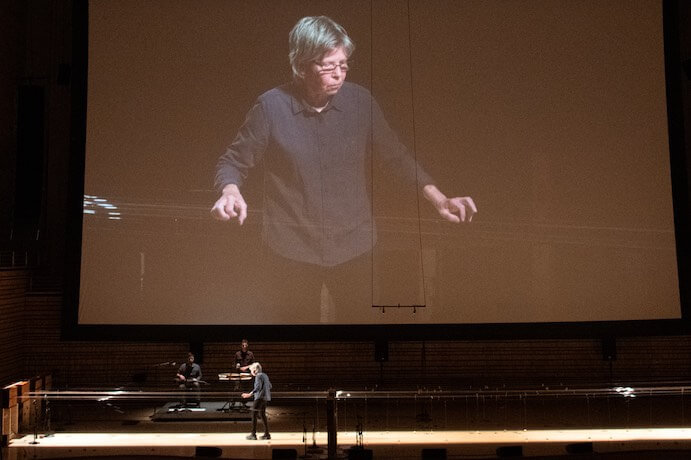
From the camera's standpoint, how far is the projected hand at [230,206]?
1137cm

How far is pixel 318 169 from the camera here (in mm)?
11438

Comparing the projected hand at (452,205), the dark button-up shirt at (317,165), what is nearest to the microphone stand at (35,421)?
the dark button-up shirt at (317,165)

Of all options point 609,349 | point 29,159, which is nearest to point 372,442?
point 609,349

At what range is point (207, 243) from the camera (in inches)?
446

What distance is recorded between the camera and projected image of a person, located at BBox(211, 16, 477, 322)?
1133 centimetres

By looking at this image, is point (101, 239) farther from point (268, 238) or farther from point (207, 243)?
point (268, 238)

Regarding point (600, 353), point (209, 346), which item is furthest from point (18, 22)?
point (600, 353)

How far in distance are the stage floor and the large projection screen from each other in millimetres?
2168

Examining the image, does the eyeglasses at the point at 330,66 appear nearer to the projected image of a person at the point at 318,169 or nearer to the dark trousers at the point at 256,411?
the projected image of a person at the point at 318,169

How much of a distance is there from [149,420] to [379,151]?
5.26 m

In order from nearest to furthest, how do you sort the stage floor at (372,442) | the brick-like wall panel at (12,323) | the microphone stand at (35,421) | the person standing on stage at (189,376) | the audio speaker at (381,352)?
the stage floor at (372,442), the microphone stand at (35,421), the person standing on stage at (189,376), the brick-like wall panel at (12,323), the audio speaker at (381,352)

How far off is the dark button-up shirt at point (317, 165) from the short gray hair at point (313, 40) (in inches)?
17.7

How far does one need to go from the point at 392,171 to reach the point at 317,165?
46.3 inches

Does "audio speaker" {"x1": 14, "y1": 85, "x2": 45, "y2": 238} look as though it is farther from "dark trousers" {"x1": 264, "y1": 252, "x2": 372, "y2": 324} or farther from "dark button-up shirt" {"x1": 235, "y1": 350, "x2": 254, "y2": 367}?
"dark button-up shirt" {"x1": 235, "y1": 350, "x2": 254, "y2": 367}
